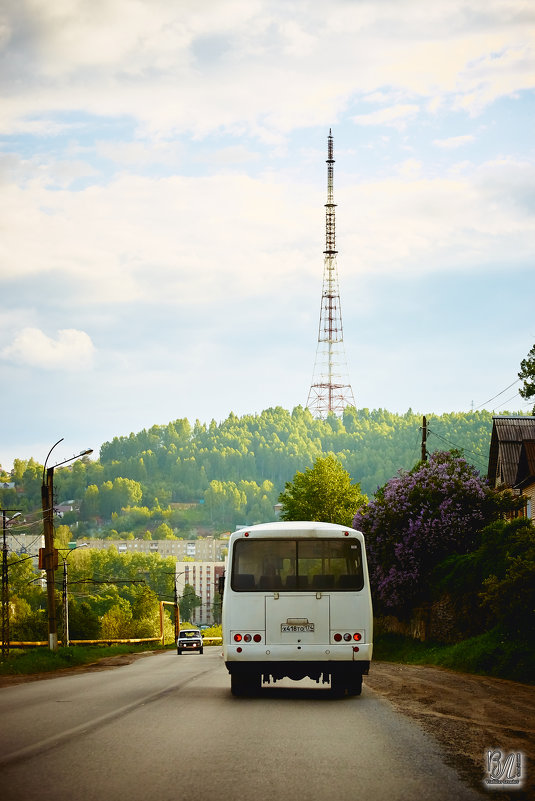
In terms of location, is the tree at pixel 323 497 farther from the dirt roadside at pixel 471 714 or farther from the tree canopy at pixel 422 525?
the dirt roadside at pixel 471 714

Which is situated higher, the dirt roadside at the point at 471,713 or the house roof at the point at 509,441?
the house roof at the point at 509,441

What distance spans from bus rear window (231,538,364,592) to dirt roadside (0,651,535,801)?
2.32m

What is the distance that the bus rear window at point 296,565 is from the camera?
17.3 meters

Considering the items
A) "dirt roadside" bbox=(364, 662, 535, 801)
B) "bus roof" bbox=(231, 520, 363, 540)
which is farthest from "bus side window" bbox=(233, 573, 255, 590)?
"dirt roadside" bbox=(364, 662, 535, 801)

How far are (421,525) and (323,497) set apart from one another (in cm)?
3988

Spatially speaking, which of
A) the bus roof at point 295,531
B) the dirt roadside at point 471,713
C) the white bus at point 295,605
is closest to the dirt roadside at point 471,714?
the dirt roadside at point 471,713

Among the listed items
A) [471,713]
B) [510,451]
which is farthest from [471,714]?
[510,451]

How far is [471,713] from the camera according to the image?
1458 centimetres

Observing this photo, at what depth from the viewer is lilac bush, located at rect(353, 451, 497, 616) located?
40.3 meters

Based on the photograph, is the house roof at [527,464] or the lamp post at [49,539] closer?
the lamp post at [49,539]
